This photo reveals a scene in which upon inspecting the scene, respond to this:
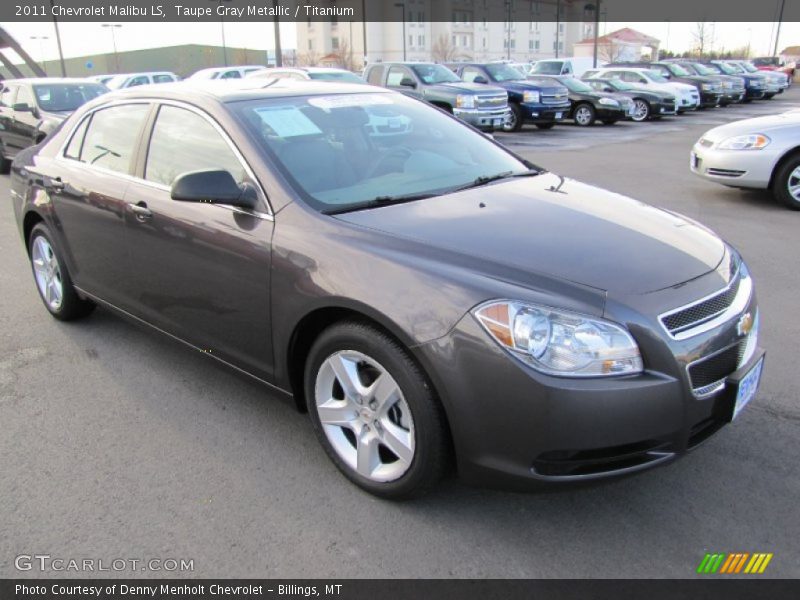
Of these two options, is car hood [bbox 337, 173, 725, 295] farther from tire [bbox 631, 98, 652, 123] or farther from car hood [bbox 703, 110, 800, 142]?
tire [bbox 631, 98, 652, 123]

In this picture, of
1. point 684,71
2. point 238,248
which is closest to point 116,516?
point 238,248

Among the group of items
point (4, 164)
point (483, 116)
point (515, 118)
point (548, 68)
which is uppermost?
point (548, 68)

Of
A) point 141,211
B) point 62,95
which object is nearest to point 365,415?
point 141,211

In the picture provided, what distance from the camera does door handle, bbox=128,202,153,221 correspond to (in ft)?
11.5

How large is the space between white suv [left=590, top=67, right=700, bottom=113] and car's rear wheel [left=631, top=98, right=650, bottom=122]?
1.01 meters

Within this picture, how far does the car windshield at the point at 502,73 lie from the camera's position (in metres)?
18.8

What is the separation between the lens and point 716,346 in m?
2.39

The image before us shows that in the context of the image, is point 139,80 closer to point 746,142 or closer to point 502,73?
point 502,73

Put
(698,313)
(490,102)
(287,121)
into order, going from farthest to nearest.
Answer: (490,102) → (287,121) → (698,313)

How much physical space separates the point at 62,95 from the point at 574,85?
14805 mm

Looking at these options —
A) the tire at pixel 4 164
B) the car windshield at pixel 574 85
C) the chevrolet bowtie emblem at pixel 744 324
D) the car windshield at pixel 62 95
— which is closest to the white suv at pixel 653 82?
the car windshield at pixel 574 85

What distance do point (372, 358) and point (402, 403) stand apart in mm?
209

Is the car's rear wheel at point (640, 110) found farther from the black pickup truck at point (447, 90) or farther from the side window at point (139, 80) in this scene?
the side window at point (139, 80)

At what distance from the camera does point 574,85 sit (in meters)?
20.4
